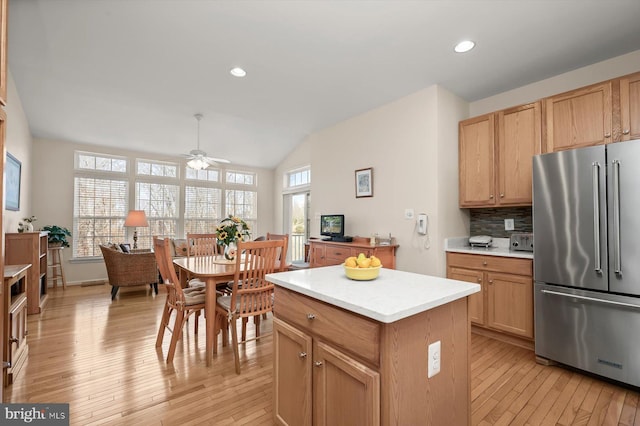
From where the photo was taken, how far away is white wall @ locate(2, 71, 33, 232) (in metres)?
3.85

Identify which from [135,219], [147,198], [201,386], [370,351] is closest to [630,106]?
[370,351]

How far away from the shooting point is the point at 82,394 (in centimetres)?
208

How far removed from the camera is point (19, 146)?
4336 millimetres

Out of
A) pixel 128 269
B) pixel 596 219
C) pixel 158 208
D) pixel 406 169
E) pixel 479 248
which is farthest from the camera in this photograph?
pixel 158 208

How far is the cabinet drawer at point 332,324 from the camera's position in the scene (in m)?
1.13

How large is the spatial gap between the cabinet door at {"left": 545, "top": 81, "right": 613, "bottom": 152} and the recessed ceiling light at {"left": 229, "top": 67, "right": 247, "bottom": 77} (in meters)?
3.14

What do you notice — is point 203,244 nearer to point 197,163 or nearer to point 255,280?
point 197,163

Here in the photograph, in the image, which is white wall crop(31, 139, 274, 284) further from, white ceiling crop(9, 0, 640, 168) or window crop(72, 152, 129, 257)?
white ceiling crop(9, 0, 640, 168)

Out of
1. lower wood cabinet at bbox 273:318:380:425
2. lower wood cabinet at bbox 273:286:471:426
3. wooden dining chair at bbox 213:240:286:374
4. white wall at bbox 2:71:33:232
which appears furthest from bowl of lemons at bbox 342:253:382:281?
white wall at bbox 2:71:33:232

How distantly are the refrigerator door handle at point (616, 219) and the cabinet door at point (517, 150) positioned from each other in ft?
2.76

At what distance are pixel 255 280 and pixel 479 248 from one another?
255 cm

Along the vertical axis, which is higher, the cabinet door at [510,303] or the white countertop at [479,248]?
the white countertop at [479,248]

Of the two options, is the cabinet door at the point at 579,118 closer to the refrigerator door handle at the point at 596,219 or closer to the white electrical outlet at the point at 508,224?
the refrigerator door handle at the point at 596,219

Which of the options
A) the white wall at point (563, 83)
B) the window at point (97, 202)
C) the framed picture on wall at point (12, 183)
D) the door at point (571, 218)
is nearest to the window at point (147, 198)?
the window at point (97, 202)
